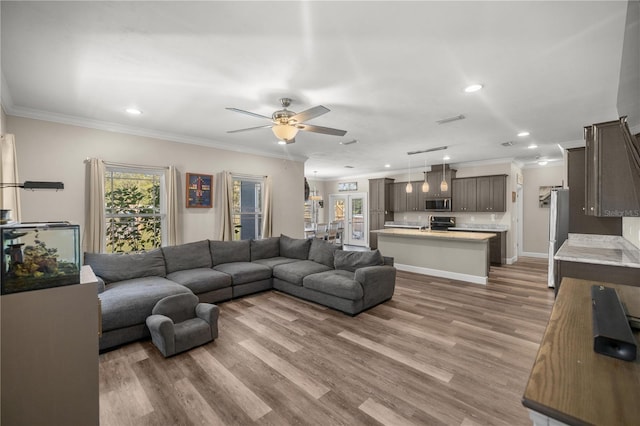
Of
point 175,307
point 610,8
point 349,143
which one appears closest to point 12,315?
point 175,307

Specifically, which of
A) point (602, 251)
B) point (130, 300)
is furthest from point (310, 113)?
point (602, 251)

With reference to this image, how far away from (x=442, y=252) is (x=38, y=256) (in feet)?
19.3

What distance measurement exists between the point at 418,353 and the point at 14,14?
4136 millimetres

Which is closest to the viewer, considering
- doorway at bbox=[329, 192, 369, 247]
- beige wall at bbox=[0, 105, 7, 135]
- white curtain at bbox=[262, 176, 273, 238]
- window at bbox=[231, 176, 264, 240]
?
beige wall at bbox=[0, 105, 7, 135]

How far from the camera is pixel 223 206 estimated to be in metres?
5.26

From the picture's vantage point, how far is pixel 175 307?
3002 millimetres

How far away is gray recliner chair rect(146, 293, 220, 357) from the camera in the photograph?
8.77ft

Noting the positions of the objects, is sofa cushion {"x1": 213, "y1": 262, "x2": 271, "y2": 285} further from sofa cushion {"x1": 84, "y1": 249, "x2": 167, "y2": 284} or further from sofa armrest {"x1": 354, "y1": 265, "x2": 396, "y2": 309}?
sofa armrest {"x1": 354, "y1": 265, "x2": 396, "y2": 309}

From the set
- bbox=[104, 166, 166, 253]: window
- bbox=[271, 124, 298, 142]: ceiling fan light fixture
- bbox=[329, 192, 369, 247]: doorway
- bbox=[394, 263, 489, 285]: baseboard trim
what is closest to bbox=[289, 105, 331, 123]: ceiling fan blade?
bbox=[271, 124, 298, 142]: ceiling fan light fixture

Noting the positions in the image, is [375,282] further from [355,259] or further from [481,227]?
[481,227]

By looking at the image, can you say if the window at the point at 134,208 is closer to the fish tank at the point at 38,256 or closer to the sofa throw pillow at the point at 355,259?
the sofa throw pillow at the point at 355,259

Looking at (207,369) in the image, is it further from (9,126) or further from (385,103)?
(9,126)

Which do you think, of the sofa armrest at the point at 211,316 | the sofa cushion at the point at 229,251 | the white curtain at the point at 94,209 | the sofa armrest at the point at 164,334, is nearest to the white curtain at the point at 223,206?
the sofa cushion at the point at 229,251

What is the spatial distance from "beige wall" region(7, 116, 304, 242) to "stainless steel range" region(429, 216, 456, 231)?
17.0ft
